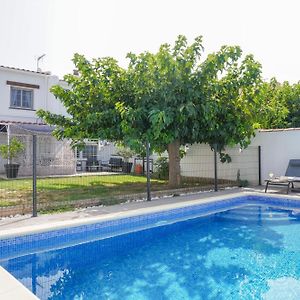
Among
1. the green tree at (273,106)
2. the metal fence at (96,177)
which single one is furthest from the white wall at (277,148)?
the green tree at (273,106)

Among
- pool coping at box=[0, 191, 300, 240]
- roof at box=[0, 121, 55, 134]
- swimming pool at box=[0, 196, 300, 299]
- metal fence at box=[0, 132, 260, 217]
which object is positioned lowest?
swimming pool at box=[0, 196, 300, 299]

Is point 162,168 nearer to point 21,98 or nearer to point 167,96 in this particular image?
point 167,96

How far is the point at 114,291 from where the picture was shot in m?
6.28

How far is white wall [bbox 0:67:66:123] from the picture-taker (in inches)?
1041

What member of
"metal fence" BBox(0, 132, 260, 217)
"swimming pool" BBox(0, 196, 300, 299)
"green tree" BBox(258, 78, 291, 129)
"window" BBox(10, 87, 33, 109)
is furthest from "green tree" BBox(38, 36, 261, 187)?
"window" BBox(10, 87, 33, 109)

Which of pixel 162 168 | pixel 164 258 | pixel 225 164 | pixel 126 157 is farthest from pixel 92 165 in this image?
pixel 164 258

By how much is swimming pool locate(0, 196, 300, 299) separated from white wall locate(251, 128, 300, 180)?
693 centimetres

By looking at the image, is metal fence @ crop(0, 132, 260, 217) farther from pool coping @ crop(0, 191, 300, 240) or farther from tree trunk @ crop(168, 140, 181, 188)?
pool coping @ crop(0, 191, 300, 240)

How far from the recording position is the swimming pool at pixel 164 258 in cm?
637

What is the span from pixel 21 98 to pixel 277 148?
69.8 ft

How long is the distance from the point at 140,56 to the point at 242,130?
6483 mm

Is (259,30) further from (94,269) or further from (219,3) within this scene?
(94,269)

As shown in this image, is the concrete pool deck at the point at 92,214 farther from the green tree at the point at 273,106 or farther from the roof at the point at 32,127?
the roof at the point at 32,127

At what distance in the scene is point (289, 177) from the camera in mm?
16125
